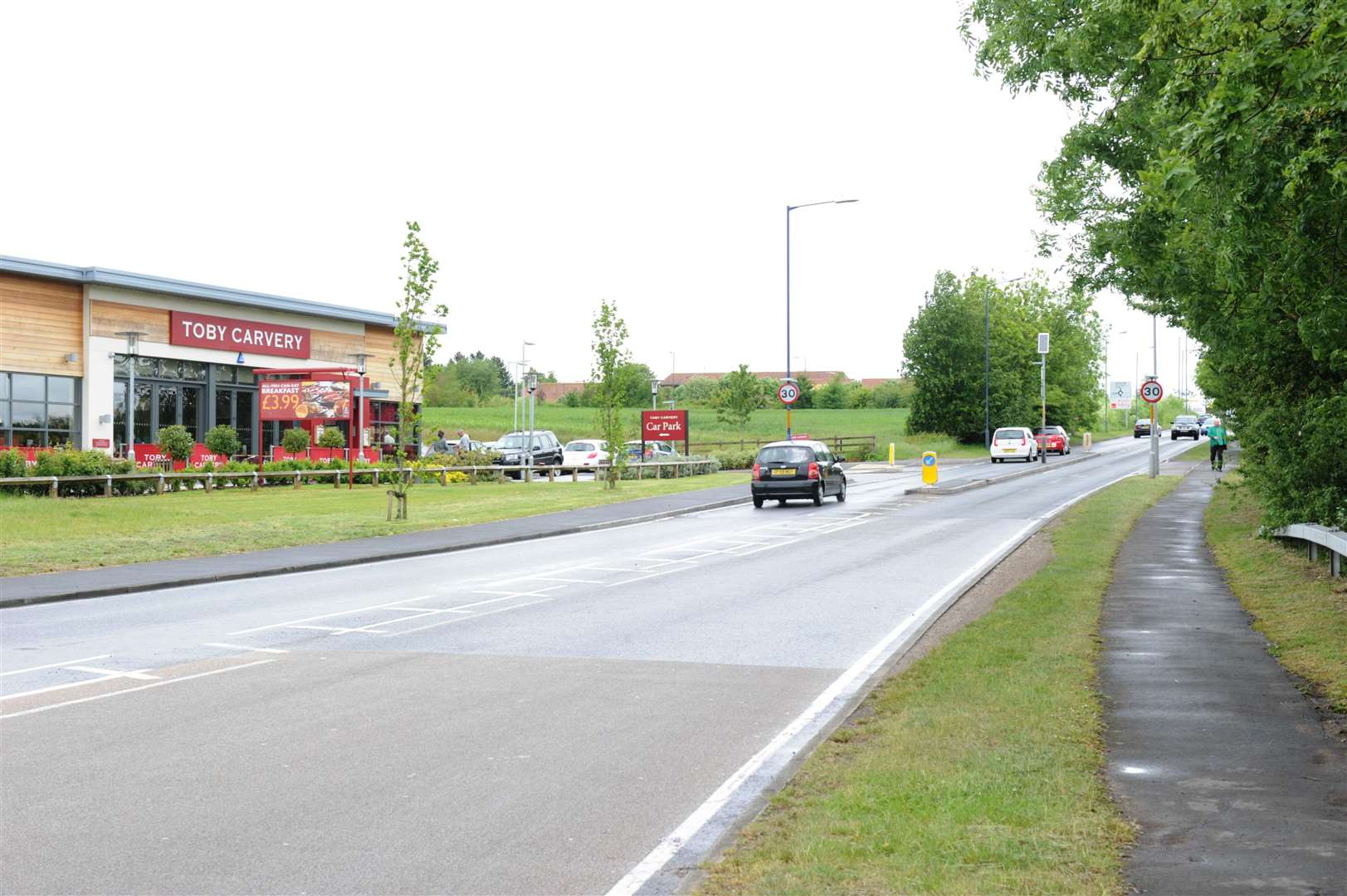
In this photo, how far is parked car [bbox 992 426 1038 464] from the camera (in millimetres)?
58938

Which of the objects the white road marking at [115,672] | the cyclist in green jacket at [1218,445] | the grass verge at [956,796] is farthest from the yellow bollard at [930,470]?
the white road marking at [115,672]

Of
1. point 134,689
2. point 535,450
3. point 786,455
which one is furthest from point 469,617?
point 535,450

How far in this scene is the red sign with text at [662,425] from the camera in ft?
158

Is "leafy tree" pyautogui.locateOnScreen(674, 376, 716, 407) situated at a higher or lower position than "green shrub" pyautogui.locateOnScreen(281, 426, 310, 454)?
higher

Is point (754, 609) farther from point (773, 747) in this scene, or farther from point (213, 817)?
point (213, 817)

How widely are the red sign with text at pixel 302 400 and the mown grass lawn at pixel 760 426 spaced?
26.4 m

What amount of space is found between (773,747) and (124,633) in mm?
7403

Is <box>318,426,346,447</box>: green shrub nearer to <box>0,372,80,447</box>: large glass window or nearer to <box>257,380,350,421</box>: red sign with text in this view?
<box>257,380,350,421</box>: red sign with text

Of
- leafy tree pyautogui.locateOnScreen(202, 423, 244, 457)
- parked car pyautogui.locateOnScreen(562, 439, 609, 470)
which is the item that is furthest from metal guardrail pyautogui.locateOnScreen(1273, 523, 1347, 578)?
parked car pyautogui.locateOnScreen(562, 439, 609, 470)

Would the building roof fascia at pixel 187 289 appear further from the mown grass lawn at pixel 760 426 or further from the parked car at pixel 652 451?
the mown grass lawn at pixel 760 426

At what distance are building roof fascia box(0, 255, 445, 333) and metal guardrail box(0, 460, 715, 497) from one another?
16.4 ft

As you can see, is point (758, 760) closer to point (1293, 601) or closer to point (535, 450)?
point (1293, 601)

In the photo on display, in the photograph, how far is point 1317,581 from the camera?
14.1 meters

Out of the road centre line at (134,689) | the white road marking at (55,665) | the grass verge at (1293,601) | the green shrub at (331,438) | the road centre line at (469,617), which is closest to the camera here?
the road centre line at (134,689)
